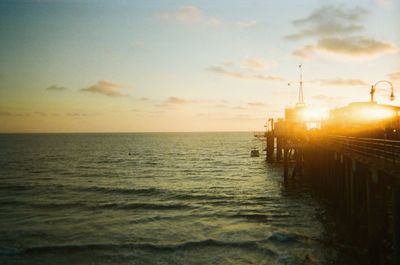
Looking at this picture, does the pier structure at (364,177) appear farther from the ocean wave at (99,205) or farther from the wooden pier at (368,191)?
the ocean wave at (99,205)

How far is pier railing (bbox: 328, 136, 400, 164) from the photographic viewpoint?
13.5m

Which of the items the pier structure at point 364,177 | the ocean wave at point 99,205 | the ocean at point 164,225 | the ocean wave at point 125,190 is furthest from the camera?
the ocean wave at point 125,190

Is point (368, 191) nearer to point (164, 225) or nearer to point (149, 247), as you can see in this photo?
point (149, 247)

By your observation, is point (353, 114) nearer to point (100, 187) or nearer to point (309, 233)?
point (309, 233)

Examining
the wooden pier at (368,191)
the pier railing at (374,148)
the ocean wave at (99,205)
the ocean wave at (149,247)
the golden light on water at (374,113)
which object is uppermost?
the golden light on water at (374,113)

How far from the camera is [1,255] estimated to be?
17.4m

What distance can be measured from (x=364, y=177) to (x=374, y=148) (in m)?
2.40

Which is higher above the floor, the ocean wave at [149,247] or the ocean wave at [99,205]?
the ocean wave at [99,205]

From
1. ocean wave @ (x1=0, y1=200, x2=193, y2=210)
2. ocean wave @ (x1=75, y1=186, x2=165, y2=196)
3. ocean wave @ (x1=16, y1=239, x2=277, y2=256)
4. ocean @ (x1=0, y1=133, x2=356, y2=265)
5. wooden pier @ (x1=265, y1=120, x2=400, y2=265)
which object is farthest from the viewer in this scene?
ocean wave @ (x1=75, y1=186, x2=165, y2=196)

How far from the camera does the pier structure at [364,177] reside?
43.8 ft

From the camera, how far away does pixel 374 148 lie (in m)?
16.1

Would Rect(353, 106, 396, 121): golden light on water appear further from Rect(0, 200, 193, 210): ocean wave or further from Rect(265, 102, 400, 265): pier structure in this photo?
Rect(0, 200, 193, 210): ocean wave

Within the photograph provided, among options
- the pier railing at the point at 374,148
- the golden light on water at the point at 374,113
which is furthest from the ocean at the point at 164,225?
the golden light on water at the point at 374,113

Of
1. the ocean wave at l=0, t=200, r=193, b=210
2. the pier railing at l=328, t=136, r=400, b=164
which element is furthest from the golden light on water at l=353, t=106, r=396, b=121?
the ocean wave at l=0, t=200, r=193, b=210
